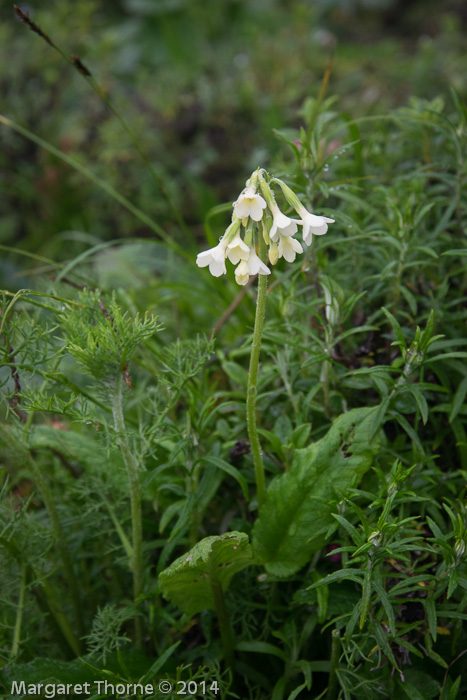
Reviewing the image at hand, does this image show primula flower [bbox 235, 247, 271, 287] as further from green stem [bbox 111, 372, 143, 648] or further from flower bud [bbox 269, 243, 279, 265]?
green stem [bbox 111, 372, 143, 648]

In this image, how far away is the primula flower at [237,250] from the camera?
111 cm

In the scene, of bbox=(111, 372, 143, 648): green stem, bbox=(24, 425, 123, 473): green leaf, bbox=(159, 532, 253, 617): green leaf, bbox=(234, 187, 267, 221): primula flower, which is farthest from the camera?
bbox=(24, 425, 123, 473): green leaf

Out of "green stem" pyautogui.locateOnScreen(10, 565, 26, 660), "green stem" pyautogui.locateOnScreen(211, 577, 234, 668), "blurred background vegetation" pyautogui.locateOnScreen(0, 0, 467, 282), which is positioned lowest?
"green stem" pyautogui.locateOnScreen(211, 577, 234, 668)

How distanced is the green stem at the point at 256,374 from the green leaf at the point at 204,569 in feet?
0.59

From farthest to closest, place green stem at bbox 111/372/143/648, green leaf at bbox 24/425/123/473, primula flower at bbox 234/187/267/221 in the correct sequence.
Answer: green leaf at bbox 24/425/123/473
green stem at bbox 111/372/143/648
primula flower at bbox 234/187/267/221

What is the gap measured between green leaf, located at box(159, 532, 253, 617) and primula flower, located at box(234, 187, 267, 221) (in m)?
0.65

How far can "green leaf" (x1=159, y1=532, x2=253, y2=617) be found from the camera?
3.92 ft

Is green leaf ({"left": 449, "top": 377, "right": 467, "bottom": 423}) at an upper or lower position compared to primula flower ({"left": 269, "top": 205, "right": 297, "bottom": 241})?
lower

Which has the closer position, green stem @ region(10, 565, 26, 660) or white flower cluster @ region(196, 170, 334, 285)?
white flower cluster @ region(196, 170, 334, 285)

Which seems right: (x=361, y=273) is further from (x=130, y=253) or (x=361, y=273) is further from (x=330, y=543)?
(x=130, y=253)

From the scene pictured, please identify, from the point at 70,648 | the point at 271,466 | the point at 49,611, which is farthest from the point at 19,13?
the point at 70,648

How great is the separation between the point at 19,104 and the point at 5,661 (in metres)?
3.30

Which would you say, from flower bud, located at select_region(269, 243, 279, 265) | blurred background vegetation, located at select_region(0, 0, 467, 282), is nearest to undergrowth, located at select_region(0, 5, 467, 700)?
flower bud, located at select_region(269, 243, 279, 265)

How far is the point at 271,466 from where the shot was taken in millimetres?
1521
